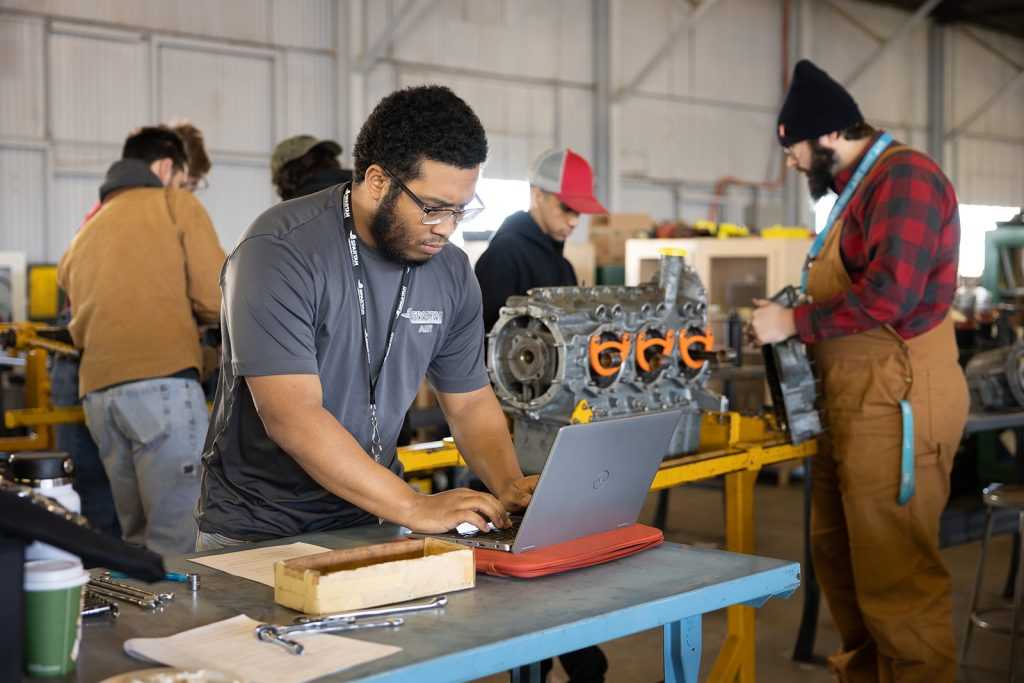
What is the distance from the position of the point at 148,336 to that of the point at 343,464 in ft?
5.71

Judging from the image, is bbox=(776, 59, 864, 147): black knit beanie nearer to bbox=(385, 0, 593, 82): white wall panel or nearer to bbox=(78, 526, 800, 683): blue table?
bbox=(78, 526, 800, 683): blue table

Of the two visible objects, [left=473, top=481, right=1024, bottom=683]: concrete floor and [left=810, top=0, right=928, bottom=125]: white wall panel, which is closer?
[left=473, top=481, right=1024, bottom=683]: concrete floor

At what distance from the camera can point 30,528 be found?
1108mm

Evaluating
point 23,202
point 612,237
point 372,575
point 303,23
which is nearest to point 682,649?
point 372,575

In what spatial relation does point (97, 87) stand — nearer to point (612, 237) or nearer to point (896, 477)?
point (612, 237)

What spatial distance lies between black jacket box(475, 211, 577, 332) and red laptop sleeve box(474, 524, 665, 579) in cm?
156

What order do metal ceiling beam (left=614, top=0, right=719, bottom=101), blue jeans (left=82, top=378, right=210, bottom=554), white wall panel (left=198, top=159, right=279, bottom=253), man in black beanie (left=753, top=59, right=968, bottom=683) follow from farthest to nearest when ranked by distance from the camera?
metal ceiling beam (left=614, top=0, right=719, bottom=101) → white wall panel (left=198, top=159, right=279, bottom=253) → blue jeans (left=82, top=378, right=210, bottom=554) → man in black beanie (left=753, top=59, right=968, bottom=683)

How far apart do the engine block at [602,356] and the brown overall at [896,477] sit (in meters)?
0.33

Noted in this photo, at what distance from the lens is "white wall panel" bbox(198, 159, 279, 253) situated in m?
8.83

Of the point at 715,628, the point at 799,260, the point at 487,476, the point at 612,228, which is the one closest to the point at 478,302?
the point at 487,476

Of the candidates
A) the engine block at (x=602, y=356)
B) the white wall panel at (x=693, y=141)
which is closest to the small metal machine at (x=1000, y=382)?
the engine block at (x=602, y=356)

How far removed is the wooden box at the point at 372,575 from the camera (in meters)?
1.39

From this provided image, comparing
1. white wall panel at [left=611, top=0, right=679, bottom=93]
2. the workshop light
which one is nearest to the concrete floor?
white wall panel at [left=611, top=0, right=679, bottom=93]

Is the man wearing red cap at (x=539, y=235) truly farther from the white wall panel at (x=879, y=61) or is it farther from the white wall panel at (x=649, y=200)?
the white wall panel at (x=879, y=61)
